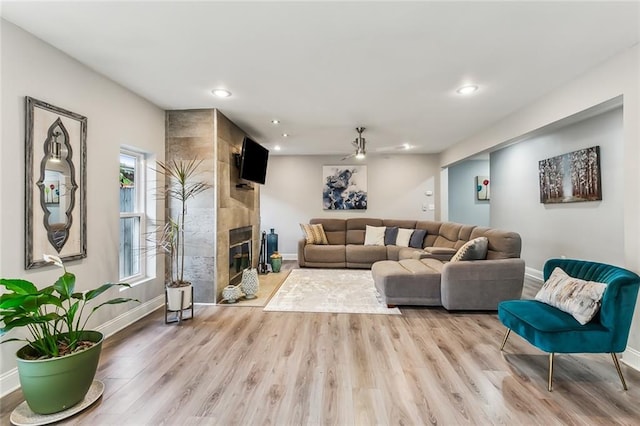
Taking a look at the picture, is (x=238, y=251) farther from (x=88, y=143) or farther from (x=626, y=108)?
(x=626, y=108)

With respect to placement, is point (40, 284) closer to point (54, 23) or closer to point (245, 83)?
point (54, 23)

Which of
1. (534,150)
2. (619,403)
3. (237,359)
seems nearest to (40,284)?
(237,359)

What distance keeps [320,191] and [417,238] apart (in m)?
2.42

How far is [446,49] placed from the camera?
2262mm

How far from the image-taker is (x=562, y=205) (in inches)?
172

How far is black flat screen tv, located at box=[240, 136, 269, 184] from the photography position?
163 inches

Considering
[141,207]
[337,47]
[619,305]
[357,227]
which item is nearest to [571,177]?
[619,305]

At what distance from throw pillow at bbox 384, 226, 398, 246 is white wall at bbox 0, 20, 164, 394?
4.17 m

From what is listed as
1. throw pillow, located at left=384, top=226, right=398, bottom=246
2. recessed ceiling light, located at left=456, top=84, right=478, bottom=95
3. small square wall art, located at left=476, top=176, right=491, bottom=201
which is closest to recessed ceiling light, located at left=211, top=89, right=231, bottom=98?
recessed ceiling light, located at left=456, top=84, right=478, bottom=95

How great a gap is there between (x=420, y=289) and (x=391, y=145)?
10.6ft

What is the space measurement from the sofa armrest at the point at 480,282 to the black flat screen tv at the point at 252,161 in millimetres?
2901

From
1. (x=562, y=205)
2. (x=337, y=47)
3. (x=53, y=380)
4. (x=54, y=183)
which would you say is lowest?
(x=53, y=380)

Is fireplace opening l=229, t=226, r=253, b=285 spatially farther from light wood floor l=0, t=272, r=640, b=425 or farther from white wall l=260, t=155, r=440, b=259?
white wall l=260, t=155, r=440, b=259

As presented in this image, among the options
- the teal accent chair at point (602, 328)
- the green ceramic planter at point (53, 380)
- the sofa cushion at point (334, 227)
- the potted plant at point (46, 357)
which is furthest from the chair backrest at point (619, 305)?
the sofa cushion at point (334, 227)
